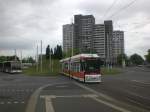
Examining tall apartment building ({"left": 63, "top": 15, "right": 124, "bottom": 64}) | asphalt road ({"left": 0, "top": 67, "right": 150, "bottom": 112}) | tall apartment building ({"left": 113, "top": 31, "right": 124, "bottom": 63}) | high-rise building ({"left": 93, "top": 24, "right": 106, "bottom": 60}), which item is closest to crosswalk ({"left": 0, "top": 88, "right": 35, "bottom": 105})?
asphalt road ({"left": 0, "top": 67, "right": 150, "bottom": 112})

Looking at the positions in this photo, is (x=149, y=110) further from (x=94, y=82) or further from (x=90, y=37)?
(x=90, y=37)

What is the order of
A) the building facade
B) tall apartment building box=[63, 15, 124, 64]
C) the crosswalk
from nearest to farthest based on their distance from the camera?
the crosswalk → tall apartment building box=[63, 15, 124, 64] → the building facade

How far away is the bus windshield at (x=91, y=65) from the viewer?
138 ft

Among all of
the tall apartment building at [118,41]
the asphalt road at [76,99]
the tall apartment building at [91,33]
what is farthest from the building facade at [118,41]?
the asphalt road at [76,99]

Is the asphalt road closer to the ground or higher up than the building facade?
closer to the ground

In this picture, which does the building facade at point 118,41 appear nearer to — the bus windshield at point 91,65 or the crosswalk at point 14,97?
the bus windshield at point 91,65

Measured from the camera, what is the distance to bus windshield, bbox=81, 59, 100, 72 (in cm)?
4219

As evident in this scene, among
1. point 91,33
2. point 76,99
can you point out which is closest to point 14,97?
point 76,99

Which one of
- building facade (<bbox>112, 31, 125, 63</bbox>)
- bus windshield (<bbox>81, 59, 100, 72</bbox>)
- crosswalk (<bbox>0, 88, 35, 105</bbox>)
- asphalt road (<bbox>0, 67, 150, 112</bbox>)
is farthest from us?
building facade (<bbox>112, 31, 125, 63</bbox>)

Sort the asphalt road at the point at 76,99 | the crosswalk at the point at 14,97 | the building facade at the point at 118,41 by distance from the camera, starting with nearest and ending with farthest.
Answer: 1. the asphalt road at the point at 76,99
2. the crosswalk at the point at 14,97
3. the building facade at the point at 118,41

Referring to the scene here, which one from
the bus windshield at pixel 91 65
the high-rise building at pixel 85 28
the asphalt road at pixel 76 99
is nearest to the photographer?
the asphalt road at pixel 76 99

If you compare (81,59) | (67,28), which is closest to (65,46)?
(67,28)

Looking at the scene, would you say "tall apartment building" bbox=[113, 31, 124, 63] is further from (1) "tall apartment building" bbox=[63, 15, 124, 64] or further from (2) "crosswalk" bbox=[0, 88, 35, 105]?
(2) "crosswalk" bbox=[0, 88, 35, 105]

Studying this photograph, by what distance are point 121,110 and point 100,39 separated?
70339mm
